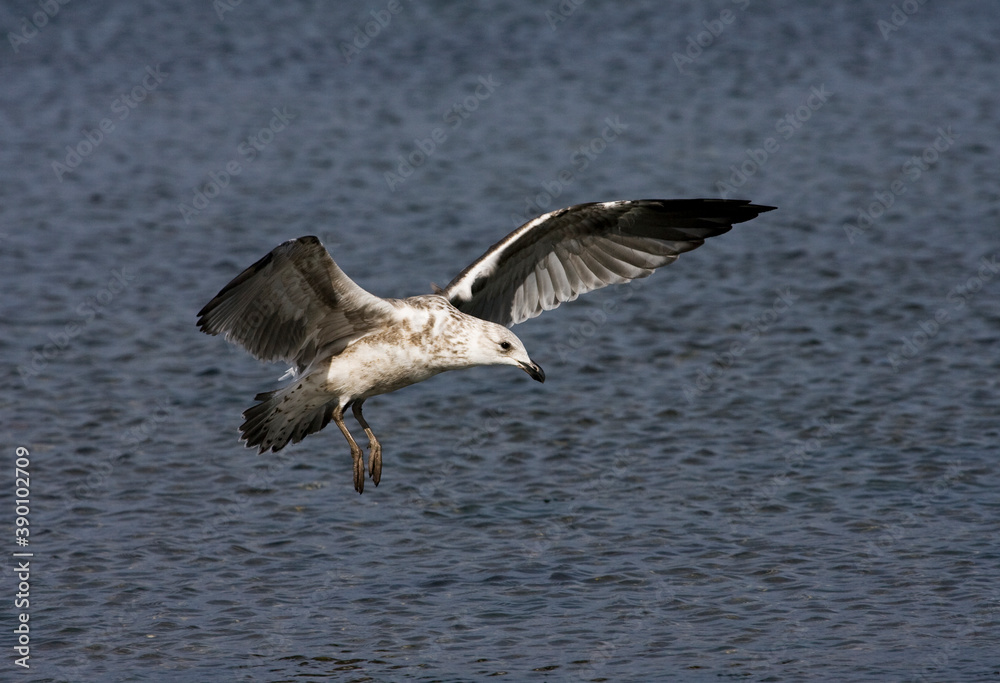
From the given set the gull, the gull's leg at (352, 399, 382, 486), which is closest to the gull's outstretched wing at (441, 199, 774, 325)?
the gull

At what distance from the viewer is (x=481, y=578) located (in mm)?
8133

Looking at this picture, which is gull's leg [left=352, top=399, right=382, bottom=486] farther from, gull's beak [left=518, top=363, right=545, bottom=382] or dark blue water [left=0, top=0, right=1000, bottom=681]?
gull's beak [left=518, top=363, right=545, bottom=382]

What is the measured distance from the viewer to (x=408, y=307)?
7.88m

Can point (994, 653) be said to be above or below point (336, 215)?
below

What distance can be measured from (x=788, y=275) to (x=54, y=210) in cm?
756

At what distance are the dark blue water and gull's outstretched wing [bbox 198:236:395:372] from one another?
1281 millimetres

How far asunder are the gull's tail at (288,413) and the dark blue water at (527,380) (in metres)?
0.73

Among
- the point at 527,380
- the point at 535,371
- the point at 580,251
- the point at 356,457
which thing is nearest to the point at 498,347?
Answer: the point at 535,371

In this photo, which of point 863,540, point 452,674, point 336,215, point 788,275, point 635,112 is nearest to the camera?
point 452,674

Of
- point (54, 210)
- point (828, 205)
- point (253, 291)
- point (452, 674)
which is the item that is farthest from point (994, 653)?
point (54, 210)

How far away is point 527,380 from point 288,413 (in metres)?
3.48

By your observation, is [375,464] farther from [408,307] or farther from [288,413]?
[408,307]

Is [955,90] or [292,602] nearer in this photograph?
[292,602]

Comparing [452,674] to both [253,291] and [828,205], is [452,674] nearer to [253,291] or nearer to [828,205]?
[253,291]
